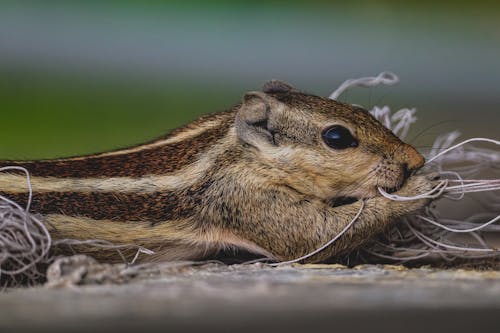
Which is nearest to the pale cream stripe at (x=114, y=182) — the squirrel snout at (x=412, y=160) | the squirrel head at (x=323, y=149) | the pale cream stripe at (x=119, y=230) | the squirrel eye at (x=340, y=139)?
the pale cream stripe at (x=119, y=230)

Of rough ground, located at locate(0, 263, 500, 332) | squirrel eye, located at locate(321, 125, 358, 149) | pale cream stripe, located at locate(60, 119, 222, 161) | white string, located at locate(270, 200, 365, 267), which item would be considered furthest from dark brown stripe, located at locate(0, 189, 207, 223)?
rough ground, located at locate(0, 263, 500, 332)

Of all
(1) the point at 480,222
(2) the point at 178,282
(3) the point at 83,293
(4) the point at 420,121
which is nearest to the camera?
(3) the point at 83,293

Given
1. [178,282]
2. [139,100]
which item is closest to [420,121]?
[139,100]

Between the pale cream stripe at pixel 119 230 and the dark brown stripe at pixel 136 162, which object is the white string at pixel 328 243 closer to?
the pale cream stripe at pixel 119 230

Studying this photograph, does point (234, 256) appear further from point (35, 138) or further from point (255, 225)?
point (35, 138)

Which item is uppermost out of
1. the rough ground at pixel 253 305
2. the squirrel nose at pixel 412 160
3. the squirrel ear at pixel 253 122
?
the squirrel ear at pixel 253 122
